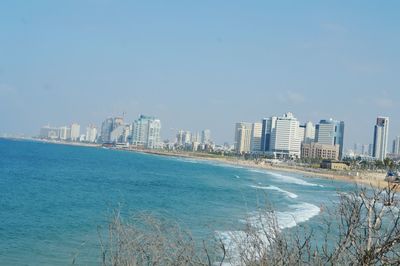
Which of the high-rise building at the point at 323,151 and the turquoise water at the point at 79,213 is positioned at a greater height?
the high-rise building at the point at 323,151

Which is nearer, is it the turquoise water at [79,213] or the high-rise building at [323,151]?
the turquoise water at [79,213]

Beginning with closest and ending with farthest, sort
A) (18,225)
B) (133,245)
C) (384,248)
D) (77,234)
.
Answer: (384,248)
(133,245)
(77,234)
(18,225)

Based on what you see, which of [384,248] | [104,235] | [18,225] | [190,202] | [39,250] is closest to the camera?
[384,248]

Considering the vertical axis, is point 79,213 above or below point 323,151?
below

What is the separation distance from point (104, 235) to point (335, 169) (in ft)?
362

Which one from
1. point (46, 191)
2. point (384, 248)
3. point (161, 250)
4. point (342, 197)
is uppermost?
point (342, 197)

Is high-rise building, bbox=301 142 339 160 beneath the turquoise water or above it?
above

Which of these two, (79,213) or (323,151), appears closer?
(79,213)

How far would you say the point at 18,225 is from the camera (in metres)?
23.5

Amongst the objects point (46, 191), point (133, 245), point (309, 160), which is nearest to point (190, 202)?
point (46, 191)

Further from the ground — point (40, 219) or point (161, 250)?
point (161, 250)

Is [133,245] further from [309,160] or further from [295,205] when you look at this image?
[309,160]

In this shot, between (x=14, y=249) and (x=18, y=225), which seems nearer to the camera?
(x=14, y=249)

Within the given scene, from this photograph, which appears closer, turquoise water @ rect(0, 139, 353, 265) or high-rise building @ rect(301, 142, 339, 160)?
turquoise water @ rect(0, 139, 353, 265)
